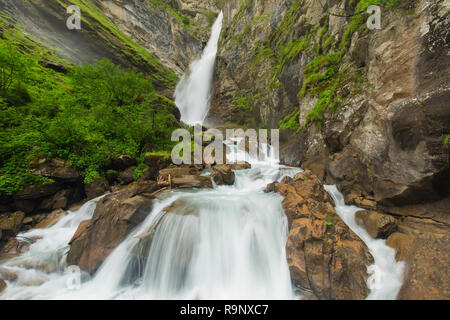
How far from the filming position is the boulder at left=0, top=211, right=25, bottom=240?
4.73 metres

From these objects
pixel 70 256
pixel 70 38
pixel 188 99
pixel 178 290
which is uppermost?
pixel 70 38

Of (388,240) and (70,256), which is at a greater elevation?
(388,240)

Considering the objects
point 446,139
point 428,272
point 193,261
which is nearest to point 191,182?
point 193,261

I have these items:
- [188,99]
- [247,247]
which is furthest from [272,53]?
[247,247]

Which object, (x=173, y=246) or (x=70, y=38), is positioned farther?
(x=70, y=38)

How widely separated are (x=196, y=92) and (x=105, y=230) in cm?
2671

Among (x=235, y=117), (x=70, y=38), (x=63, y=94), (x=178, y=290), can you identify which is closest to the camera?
(x=178, y=290)

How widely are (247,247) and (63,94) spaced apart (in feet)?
41.7

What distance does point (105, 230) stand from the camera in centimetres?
421

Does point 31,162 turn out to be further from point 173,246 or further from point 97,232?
point 173,246

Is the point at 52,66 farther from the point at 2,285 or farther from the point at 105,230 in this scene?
the point at 105,230

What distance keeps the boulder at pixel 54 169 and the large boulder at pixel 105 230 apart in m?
2.50
